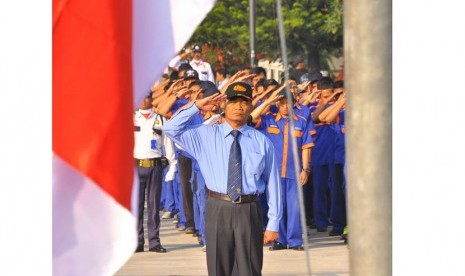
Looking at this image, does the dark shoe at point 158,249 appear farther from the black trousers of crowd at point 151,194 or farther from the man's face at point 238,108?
the man's face at point 238,108

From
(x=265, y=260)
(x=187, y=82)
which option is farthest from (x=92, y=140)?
(x=187, y=82)

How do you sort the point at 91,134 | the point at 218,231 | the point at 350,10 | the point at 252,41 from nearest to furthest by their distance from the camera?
the point at 350,10
the point at 91,134
the point at 218,231
the point at 252,41

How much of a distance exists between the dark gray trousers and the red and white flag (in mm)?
5750

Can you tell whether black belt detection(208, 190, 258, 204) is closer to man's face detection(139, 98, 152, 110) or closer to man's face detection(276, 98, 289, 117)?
man's face detection(139, 98, 152, 110)

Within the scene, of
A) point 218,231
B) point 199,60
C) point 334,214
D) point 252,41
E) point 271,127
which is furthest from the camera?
point 252,41

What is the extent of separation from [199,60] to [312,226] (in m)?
7.32

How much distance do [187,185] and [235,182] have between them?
887 centimetres

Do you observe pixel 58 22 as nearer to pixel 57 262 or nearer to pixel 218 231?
pixel 57 262

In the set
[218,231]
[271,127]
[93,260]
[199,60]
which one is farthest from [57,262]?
[199,60]

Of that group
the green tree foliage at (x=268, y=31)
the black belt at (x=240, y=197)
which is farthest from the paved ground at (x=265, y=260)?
the green tree foliage at (x=268, y=31)

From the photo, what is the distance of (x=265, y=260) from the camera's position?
17016 mm

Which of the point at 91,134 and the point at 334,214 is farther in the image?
→ the point at 334,214

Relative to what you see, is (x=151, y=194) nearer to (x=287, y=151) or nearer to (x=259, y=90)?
(x=287, y=151)

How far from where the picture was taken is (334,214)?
791 inches
